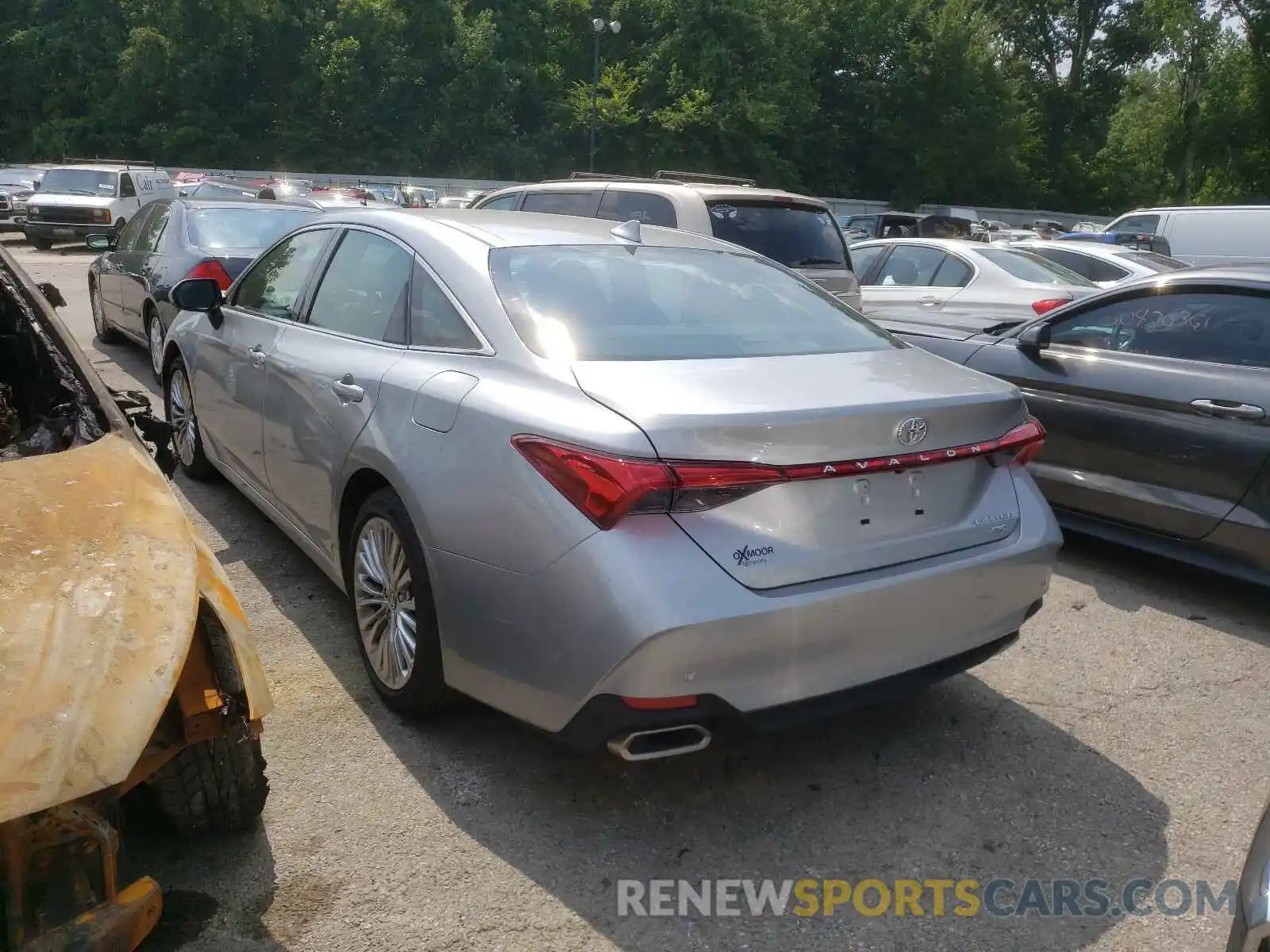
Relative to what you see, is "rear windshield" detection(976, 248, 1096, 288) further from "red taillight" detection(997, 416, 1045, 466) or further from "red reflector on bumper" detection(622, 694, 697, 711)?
"red reflector on bumper" detection(622, 694, 697, 711)

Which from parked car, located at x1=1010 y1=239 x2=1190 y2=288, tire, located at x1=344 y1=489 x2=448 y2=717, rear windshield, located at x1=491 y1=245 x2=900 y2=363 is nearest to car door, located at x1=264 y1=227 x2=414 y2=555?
tire, located at x1=344 y1=489 x2=448 y2=717

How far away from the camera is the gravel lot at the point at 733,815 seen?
2.46 meters

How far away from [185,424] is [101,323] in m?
5.79

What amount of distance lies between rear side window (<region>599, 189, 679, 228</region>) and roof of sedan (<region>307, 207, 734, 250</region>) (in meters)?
3.00

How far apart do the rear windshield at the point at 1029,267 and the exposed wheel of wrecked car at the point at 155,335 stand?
7089 mm

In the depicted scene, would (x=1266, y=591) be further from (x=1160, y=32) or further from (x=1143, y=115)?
(x=1143, y=115)

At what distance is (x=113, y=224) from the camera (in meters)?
22.3

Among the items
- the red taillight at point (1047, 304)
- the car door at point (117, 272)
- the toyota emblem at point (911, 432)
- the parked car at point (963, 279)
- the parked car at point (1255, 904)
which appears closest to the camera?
the parked car at point (1255, 904)

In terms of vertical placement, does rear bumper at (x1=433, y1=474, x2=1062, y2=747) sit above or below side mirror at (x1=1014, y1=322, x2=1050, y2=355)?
below

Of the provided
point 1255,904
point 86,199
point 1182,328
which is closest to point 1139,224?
point 1182,328

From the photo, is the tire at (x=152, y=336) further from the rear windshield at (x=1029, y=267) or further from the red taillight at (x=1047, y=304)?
the rear windshield at (x=1029, y=267)

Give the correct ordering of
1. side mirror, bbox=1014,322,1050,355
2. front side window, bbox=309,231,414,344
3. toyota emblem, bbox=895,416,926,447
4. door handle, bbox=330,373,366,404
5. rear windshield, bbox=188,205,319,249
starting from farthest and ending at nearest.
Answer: rear windshield, bbox=188,205,319,249 < side mirror, bbox=1014,322,1050,355 < front side window, bbox=309,231,414,344 < door handle, bbox=330,373,366,404 < toyota emblem, bbox=895,416,926,447

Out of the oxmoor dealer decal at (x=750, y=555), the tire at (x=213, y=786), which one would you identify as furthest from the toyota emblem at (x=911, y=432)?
the tire at (x=213, y=786)

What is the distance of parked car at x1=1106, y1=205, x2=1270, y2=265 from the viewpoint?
43.9ft
